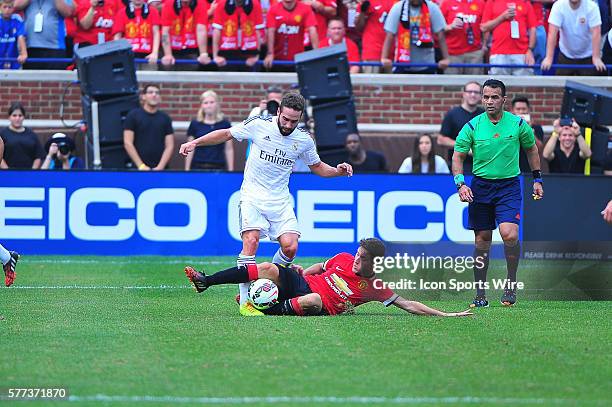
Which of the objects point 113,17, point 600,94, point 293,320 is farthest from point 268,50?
point 293,320

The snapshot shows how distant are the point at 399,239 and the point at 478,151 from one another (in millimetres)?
5416

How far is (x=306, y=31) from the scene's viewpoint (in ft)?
67.9

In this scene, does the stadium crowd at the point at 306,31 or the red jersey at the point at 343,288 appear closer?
the red jersey at the point at 343,288

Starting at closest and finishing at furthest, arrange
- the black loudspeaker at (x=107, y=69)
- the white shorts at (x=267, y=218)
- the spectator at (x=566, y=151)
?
the white shorts at (x=267, y=218) → the spectator at (x=566, y=151) → the black loudspeaker at (x=107, y=69)

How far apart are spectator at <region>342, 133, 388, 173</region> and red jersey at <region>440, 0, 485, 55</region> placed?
3563mm

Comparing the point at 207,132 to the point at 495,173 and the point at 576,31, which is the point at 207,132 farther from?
the point at 495,173

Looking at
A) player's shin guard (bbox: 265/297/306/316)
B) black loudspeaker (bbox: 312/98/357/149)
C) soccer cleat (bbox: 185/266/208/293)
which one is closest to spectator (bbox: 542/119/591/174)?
black loudspeaker (bbox: 312/98/357/149)

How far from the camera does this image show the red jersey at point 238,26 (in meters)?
20.2

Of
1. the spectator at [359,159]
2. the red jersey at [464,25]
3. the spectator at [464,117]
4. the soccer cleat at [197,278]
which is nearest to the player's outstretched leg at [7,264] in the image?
the soccer cleat at [197,278]

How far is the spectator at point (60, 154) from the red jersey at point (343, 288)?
823 centimetres

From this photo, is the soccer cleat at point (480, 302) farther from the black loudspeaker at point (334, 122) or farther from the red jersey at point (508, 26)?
the red jersey at point (508, 26)

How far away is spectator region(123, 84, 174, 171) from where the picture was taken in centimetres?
1848

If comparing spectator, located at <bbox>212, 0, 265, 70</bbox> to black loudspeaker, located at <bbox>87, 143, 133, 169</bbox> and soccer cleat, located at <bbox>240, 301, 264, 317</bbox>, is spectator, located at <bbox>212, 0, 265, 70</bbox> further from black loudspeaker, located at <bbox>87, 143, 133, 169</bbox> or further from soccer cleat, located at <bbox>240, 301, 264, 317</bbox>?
soccer cleat, located at <bbox>240, 301, 264, 317</bbox>

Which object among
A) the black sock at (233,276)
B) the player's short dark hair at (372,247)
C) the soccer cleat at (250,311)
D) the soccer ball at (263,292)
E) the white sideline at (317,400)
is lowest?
the soccer cleat at (250,311)
